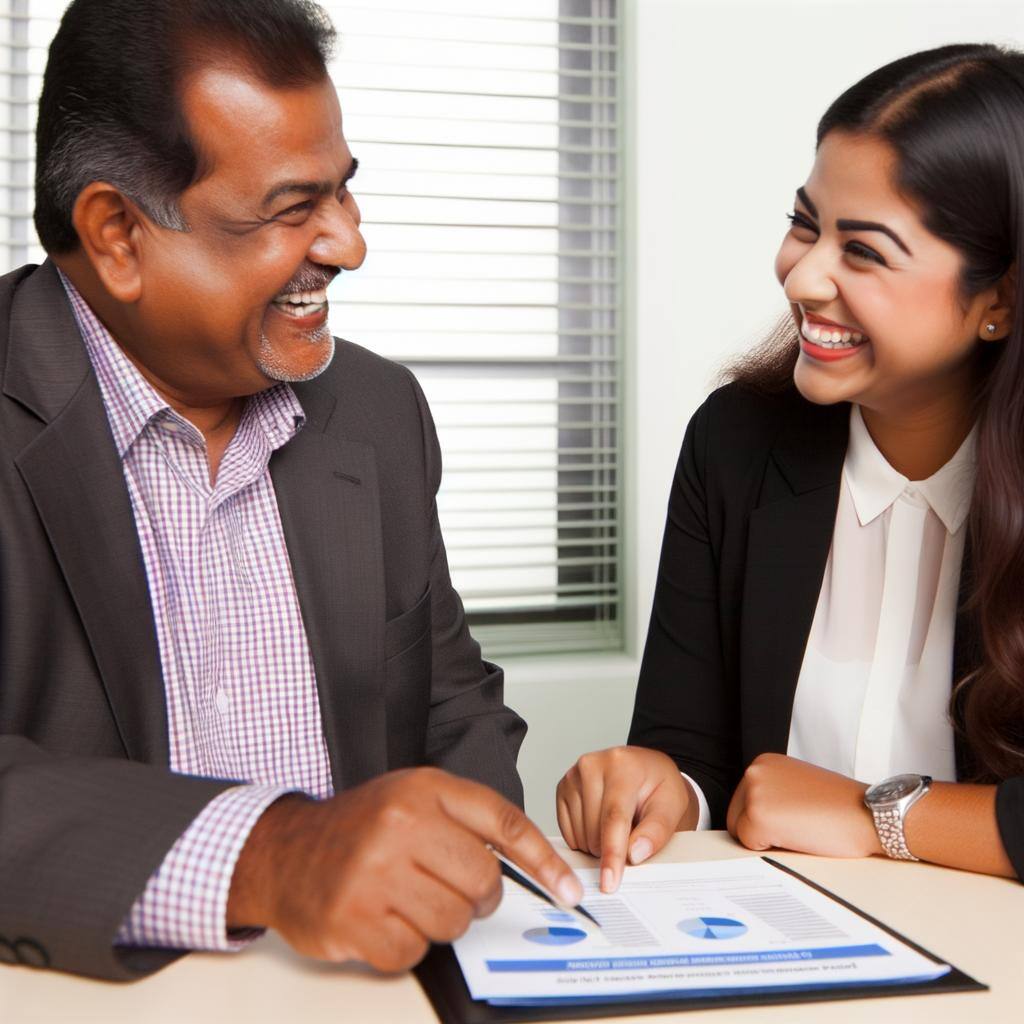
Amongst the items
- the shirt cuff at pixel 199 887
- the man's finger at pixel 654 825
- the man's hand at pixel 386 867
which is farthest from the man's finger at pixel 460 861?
the man's finger at pixel 654 825

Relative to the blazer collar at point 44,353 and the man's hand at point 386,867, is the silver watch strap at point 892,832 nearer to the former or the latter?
the man's hand at point 386,867

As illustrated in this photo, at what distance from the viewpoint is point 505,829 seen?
2.79ft

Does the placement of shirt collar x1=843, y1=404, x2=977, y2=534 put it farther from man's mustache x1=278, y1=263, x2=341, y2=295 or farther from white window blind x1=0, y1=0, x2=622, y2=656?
white window blind x1=0, y1=0, x2=622, y2=656

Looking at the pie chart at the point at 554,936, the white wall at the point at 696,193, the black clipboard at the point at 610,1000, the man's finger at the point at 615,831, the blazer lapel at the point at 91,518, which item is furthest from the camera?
the white wall at the point at 696,193

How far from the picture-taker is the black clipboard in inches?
29.7

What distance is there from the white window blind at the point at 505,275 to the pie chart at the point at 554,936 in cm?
210

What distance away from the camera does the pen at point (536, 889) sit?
0.90m

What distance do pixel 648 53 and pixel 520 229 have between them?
1.67ft

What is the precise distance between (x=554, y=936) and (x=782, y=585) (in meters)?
0.77

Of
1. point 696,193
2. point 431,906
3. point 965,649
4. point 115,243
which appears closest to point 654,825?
point 431,906

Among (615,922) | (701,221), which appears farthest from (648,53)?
→ (615,922)

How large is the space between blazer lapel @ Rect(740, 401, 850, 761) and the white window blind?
1427 millimetres

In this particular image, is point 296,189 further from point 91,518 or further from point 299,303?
point 91,518

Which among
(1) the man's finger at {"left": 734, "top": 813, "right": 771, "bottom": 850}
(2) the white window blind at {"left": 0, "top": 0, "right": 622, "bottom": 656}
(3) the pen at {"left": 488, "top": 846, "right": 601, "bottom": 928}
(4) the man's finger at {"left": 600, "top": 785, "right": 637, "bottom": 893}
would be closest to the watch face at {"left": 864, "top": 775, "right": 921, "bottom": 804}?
(1) the man's finger at {"left": 734, "top": 813, "right": 771, "bottom": 850}
